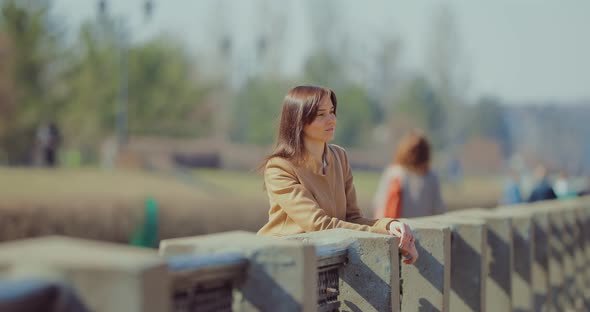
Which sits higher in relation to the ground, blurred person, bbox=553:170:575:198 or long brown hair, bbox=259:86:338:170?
long brown hair, bbox=259:86:338:170

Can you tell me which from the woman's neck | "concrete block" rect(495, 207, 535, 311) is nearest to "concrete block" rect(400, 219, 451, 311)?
the woman's neck

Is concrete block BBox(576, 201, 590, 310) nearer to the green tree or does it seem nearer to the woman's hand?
the woman's hand

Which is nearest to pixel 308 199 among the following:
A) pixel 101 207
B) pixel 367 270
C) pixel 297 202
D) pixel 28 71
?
pixel 297 202

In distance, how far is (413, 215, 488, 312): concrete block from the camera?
18.2ft

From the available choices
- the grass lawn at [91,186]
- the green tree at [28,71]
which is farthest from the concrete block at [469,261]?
the green tree at [28,71]

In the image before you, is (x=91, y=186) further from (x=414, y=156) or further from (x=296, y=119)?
(x=296, y=119)

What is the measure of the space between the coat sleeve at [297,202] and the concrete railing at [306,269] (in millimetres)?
224

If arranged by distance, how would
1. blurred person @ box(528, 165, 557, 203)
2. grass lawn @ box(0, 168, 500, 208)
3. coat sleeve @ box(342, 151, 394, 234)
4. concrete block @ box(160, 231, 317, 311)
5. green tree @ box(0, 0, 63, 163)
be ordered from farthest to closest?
green tree @ box(0, 0, 63, 163) → grass lawn @ box(0, 168, 500, 208) → blurred person @ box(528, 165, 557, 203) → coat sleeve @ box(342, 151, 394, 234) → concrete block @ box(160, 231, 317, 311)

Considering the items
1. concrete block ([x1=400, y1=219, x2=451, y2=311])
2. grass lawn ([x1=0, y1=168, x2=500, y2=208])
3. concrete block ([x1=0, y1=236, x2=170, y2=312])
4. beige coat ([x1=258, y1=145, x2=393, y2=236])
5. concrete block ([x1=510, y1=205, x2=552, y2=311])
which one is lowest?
grass lawn ([x1=0, y1=168, x2=500, y2=208])

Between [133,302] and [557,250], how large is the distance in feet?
24.2

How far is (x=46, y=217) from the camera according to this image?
21.2 meters

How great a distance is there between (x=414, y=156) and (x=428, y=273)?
142 inches

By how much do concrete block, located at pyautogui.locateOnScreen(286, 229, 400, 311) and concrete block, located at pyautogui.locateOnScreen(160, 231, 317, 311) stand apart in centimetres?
104

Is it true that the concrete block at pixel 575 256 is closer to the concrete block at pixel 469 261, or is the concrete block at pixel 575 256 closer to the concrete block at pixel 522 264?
the concrete block at pixel 522 264
